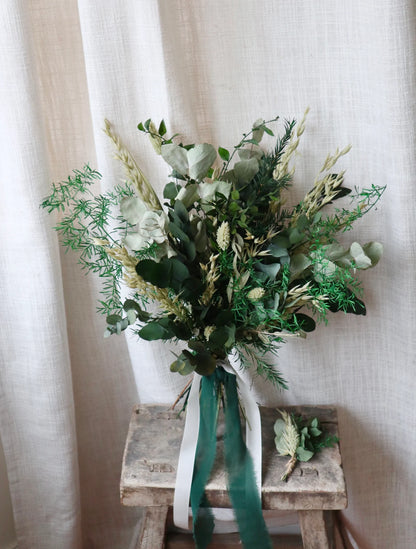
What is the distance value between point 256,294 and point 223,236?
0.32 ft

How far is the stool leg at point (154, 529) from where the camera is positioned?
1.18m

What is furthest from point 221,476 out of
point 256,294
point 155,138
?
point 155,138

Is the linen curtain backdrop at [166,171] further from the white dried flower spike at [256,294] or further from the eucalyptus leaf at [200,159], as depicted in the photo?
the white dried flower spike at [256,294]

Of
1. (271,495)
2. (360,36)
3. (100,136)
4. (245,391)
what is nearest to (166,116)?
(100,136)

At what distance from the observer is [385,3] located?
0.94m

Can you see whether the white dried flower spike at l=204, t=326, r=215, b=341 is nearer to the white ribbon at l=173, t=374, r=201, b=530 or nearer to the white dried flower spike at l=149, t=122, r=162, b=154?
the white ribbon at l=173, t=374, r=201, b=530

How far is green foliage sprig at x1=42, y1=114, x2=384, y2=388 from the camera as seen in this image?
0.92 m

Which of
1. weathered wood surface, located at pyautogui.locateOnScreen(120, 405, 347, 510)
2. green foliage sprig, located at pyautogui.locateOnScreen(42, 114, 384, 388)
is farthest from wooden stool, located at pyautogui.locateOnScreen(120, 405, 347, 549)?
green foliage sprig, located at pyautogui.locateOnScreen(42, 114, 384, 388)

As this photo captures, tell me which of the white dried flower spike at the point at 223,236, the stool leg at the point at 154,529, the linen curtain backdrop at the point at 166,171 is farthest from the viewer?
the stool leg at the point at 154,529

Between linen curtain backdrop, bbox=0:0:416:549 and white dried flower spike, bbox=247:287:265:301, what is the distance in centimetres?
27

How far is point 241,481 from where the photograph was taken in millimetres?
1028

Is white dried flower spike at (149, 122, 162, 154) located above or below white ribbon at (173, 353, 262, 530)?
above

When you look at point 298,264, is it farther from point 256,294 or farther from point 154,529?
point 154,529

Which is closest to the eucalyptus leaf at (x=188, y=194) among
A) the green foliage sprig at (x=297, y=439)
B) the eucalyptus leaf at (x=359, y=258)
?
the eucalyptus leaf at (x=359, y=258)
